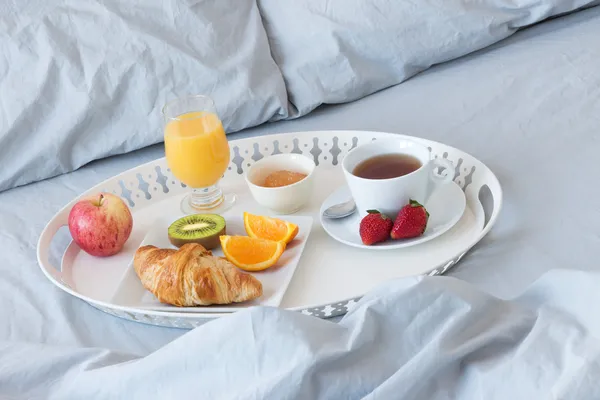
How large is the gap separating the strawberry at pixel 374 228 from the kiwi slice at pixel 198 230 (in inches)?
8.6

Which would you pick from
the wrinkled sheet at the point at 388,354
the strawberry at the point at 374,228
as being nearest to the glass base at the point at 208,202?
the strawberry at the point at 374,228

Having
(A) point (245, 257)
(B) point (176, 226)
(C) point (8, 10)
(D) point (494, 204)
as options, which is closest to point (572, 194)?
(D) point (494, 204)

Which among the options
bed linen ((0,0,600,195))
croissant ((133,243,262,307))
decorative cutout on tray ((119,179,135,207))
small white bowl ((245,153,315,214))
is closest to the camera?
croissant ((133,243,262,307))

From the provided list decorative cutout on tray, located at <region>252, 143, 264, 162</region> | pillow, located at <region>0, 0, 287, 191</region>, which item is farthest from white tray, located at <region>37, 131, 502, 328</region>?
pillow, located at <region>0, 0, 287, 191</region>

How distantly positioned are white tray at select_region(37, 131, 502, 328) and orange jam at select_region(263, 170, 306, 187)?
0.05 m

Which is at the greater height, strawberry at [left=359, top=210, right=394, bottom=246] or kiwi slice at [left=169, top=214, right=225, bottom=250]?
strawberry at [left=359, top=210, right=394, bottom=246]

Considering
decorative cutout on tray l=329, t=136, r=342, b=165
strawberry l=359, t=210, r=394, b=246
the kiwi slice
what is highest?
strawberry l=359, t=210, r=394, b=246

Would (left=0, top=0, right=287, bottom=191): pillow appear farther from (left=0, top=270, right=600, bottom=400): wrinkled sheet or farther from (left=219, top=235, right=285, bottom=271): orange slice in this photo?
(left=0, top=270, right=600, bottom=400): wrinkled sheet

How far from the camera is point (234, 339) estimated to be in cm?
73

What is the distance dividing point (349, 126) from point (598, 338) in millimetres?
937

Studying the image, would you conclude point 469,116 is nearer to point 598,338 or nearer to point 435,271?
point 435,271

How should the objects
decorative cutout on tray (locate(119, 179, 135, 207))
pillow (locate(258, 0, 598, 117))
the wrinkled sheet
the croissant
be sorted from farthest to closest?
pillow (locate(258, 0, 598, 117)), decorative cutout on tray (locate(119, 179, 135, 207)), the croissant, the wrinkled sheet

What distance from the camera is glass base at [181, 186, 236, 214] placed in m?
1.32

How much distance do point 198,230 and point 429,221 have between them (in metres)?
0.35
